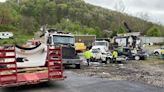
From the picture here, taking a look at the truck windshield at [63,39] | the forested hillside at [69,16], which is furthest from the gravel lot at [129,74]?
the forested hillside at [69,16]

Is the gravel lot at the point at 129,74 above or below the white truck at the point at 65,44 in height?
below

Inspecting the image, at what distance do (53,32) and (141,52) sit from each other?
56.9 feet

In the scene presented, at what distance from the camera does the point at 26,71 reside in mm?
15516

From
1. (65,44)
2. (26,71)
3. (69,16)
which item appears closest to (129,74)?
(65,44)

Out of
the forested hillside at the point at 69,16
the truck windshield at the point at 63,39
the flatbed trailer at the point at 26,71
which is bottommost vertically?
the flatbed trailer at the point at 26,71

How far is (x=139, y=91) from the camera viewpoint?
14891mm

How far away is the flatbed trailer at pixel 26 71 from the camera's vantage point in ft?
46.8

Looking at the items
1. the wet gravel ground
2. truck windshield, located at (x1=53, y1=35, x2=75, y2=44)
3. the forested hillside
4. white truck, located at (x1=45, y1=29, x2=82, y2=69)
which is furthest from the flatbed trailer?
the forested hillside

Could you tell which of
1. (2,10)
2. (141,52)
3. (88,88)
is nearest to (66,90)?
(88,88)

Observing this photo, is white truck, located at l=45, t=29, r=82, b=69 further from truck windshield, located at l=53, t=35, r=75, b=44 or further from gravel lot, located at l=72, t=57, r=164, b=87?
gravel lot, located at l=72, t=57, r=164, b=87

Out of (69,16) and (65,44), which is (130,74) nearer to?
(65,44)

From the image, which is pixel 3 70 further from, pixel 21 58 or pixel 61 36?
pixel 61 36

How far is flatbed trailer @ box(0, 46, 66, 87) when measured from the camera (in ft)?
46.8

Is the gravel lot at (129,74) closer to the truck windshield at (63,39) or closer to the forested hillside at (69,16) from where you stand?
the truck windshield at (63,39)
